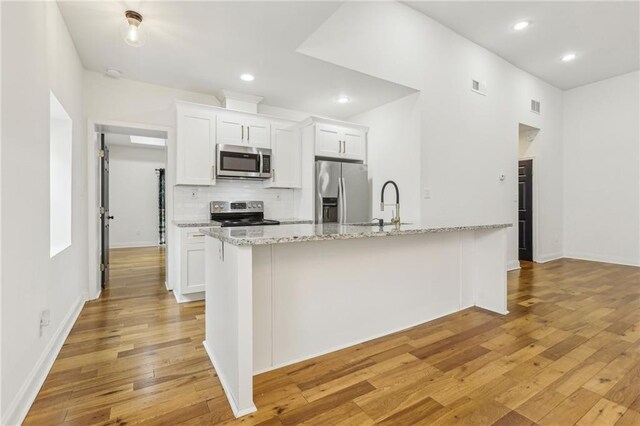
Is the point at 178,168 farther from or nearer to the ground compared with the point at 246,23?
nearer to the ground

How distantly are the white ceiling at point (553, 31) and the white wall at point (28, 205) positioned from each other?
3574 millimetres

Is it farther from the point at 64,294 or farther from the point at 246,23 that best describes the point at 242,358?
the point at 246,23

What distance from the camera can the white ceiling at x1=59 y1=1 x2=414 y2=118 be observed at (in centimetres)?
254

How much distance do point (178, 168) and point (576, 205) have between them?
6.97 metres

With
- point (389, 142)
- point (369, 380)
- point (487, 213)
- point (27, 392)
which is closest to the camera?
point (27, 392)

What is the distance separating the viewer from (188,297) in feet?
11.8

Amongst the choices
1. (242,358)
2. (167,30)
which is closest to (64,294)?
(242,358)

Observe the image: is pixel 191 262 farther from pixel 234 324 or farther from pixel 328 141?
pixel 328 141

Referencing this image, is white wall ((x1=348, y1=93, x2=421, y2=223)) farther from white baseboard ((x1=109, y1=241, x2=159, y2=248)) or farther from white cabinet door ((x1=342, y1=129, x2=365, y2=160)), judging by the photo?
white baseboard ((x1=109, y1=241, x2=159, y2=248))

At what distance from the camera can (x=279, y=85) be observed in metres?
4.03

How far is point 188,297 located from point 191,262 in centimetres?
41

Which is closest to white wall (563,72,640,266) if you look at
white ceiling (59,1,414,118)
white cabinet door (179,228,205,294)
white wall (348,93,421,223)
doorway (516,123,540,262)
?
doorway (516,123,540,262)

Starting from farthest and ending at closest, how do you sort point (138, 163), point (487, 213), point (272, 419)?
point (138, 163), point (487, 213), point (272, 419)

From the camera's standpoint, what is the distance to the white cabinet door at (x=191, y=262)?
11.5ft
